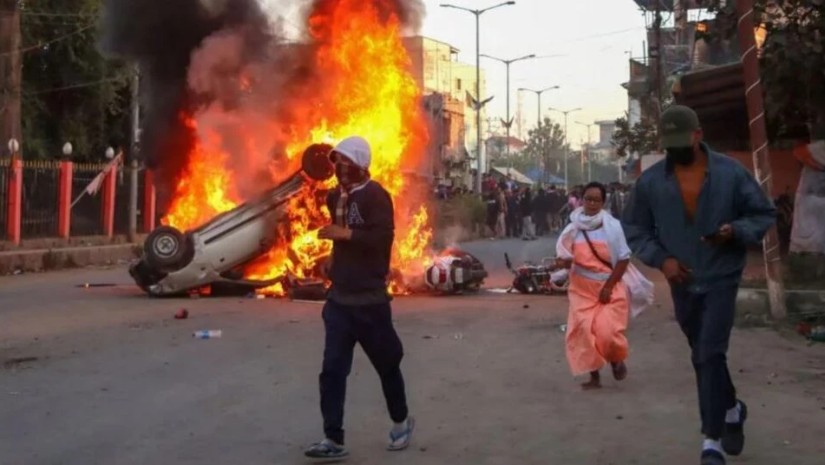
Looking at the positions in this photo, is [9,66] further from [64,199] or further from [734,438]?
[734,438]

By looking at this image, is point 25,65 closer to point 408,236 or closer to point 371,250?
point 408,236

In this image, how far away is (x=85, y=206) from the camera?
28.7m

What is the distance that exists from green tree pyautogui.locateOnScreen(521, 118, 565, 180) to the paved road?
93463 millimetres

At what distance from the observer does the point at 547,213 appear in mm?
43531

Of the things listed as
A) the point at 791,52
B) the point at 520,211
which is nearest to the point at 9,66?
the point at 791,52

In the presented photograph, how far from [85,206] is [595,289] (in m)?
22.2

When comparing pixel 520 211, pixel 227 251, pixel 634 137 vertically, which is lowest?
pixel 227 251

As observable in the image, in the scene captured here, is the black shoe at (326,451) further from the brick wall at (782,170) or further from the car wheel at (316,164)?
the brick wall at (782,170)

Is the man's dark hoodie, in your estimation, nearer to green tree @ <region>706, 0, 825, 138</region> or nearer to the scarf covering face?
the scarf covering face

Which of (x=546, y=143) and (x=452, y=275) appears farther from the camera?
(x=546, y=143)

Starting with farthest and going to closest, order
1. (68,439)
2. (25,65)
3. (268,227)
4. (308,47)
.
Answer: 1. (25,65)
2. (308,47)
3. (268,227)
4. (68,439)

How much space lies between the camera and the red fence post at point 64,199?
2688 centimetres

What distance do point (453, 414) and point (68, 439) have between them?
96.6 inches

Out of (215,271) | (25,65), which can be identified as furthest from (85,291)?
(25,65)
